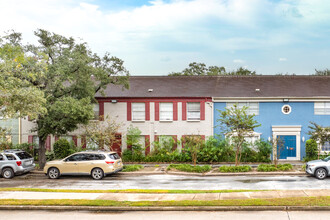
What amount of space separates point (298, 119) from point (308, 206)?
1885 centimetres

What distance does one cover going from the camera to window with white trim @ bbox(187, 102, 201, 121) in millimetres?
31078

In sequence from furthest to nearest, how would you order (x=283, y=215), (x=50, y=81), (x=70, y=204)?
1. (x=50, y=81)
2. (x=70, y=204)
3. (x=283, y=215)

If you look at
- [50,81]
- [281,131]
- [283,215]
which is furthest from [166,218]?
[281,131]

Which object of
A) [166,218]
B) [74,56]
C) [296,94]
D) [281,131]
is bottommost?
[166,218]

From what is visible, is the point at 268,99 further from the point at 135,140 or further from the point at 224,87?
the point at 135,140

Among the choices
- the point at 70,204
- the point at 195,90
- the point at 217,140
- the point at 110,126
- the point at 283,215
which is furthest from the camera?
the point at 195,90

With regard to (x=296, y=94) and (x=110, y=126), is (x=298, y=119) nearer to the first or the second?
(x=296, y=94)

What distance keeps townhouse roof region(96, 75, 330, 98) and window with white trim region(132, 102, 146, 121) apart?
0.67 m

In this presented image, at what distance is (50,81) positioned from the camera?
79.5 ft

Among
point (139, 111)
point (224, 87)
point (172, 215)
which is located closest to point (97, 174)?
point (172, 215)

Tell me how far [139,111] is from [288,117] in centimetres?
1196

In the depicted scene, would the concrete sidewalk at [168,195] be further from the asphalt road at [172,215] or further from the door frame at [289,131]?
the door frame at [289,131]

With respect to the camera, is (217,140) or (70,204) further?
(217,140)

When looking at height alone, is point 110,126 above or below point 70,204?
above
